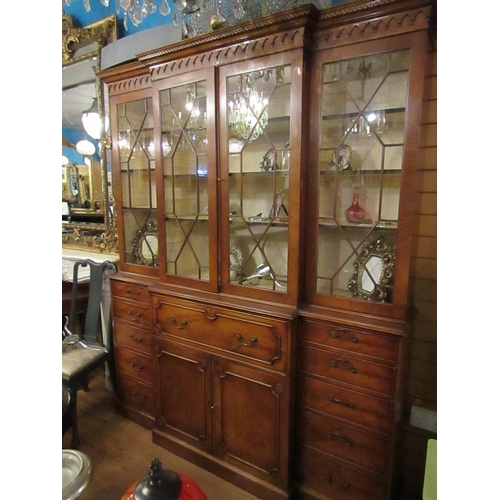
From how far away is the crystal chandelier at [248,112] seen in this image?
1.46 meters

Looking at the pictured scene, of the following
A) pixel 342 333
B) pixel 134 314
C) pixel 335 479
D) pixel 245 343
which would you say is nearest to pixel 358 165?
pixel 342 333

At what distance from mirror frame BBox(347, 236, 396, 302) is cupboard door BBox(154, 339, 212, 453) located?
844mm

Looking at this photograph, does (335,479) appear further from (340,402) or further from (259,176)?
(259,176)

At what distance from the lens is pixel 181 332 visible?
1.77 m

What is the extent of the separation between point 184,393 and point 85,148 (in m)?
1.99

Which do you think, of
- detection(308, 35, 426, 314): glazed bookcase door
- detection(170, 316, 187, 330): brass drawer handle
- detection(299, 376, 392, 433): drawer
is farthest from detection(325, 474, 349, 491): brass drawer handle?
detection(170, 316, 187, 330): brass drawer handle

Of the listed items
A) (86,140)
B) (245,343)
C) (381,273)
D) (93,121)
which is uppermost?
(93,121)

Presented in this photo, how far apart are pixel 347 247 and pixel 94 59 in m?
2.29

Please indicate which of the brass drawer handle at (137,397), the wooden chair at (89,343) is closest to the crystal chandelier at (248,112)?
the wooden chair at (89,343)

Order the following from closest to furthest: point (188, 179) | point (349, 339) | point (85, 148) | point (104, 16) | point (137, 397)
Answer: point (349, 339) < point (188, 179) < point (137, 397) < point (104, 16) < point (85, 148)

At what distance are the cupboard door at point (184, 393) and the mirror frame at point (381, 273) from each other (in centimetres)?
84

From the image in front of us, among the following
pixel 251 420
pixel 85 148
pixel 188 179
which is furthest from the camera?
pixel 85 148

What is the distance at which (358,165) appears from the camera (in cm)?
139
